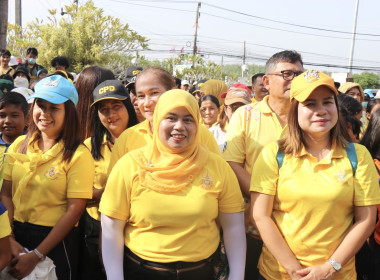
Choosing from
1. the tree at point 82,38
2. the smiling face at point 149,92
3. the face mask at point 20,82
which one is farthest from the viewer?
the tree at point 82,38

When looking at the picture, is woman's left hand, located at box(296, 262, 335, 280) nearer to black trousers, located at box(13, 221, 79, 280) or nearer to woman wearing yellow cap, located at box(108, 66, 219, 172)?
woman wearing yellow cap, located at box(108, 66, 219, 172)

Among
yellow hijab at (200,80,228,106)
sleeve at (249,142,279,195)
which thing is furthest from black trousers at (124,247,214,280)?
yellow hijab at (200,80,228,106)

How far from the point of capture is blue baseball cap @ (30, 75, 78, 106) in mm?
2631

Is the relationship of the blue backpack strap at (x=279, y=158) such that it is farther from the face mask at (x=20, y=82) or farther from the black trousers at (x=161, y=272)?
the face mask at (x=20, y=82)

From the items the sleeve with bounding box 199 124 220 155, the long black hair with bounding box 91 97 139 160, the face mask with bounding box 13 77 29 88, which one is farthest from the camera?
the face mask with bounding box 13 77 29 88

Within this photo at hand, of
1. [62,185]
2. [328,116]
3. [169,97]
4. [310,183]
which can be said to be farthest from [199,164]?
[62,185]

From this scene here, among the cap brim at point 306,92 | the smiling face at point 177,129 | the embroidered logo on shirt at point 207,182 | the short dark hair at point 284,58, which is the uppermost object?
the short dark hair at point 284,58

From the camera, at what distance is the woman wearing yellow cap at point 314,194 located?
2215mm

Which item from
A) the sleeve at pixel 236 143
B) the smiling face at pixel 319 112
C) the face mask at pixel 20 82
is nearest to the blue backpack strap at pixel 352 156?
the smiling face at pixel 319 112

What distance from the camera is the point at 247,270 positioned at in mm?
3072

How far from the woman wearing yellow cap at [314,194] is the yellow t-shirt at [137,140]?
419 millimetres

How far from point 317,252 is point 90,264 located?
1818 mm

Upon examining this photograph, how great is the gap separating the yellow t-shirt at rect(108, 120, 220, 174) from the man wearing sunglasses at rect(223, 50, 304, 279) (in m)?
0.31

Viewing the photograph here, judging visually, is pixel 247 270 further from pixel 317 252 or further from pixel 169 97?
pixel 169 97
